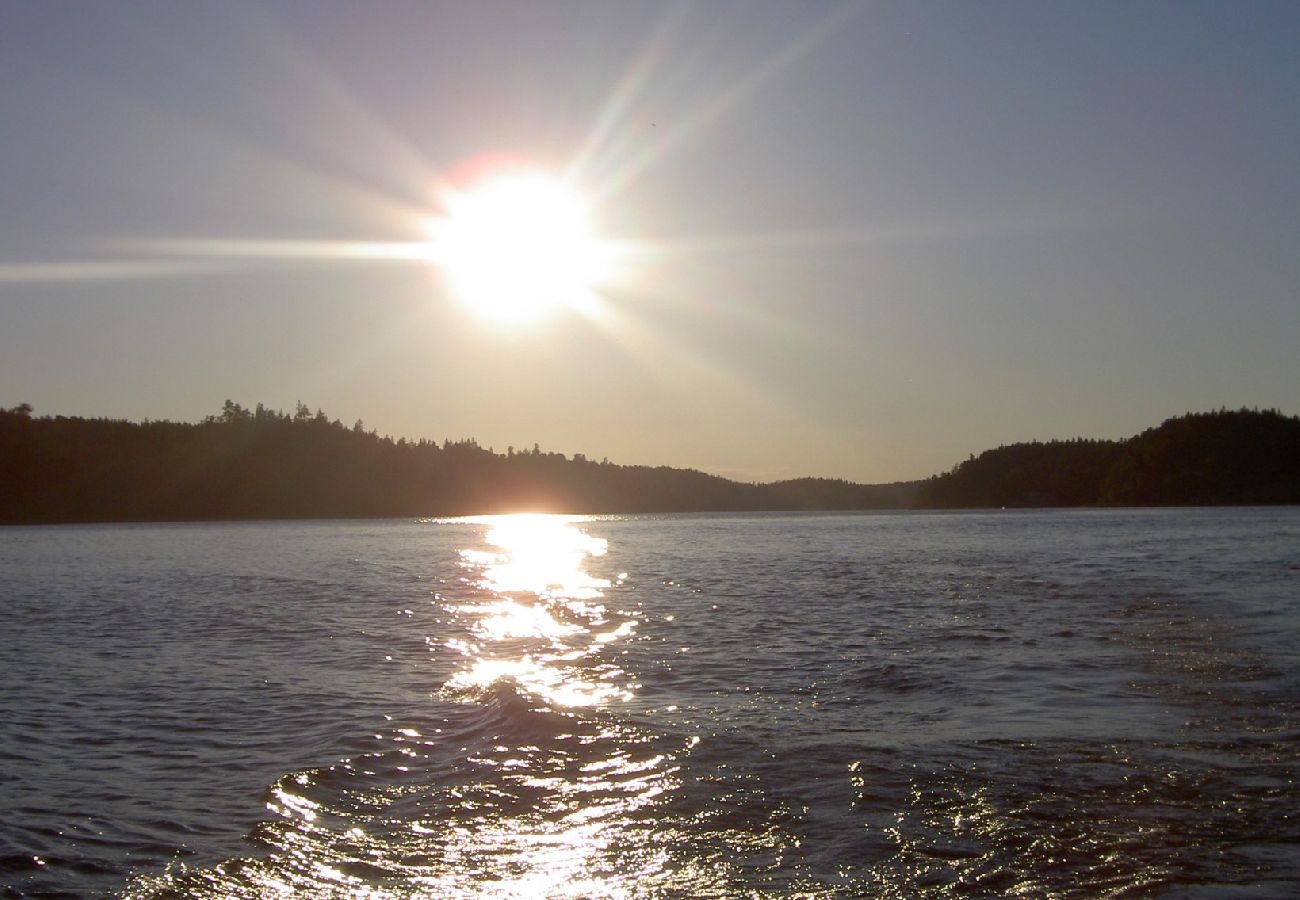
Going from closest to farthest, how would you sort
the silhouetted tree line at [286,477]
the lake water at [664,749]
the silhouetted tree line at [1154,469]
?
the lake water at [664,749]
the silhouetted tree line at [286,477]
the silhouetted tree line at [1154,469]

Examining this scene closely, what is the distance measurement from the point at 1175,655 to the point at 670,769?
988 cm

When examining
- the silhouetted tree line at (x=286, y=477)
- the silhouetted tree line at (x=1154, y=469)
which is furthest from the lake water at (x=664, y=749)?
the silhouetted tree line at (x=1154, y=469)

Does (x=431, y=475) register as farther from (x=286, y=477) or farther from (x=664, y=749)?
(x=664, y=749)

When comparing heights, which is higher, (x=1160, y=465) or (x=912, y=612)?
(x=1160, y=465)

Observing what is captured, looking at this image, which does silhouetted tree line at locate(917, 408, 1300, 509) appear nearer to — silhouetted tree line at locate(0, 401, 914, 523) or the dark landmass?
the dark landmass

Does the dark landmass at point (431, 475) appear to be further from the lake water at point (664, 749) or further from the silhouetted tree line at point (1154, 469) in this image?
the lake water at point (664, 749)

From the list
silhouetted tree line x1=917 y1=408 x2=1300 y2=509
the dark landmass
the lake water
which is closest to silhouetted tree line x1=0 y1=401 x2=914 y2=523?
the dark landmass

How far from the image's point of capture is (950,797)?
9.02 metres

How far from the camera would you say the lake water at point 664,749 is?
24.8ft

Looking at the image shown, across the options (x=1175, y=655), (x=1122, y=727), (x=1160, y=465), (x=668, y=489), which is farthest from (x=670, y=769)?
(x=668, y=489)

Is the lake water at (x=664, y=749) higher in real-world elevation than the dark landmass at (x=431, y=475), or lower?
lower

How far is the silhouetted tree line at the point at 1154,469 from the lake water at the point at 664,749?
136 metres

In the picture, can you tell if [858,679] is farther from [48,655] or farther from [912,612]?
[48,655]

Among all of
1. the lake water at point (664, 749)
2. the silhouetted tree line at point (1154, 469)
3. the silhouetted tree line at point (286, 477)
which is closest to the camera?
the lake water at point (664, 749)
